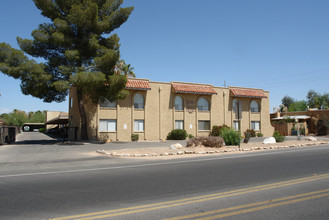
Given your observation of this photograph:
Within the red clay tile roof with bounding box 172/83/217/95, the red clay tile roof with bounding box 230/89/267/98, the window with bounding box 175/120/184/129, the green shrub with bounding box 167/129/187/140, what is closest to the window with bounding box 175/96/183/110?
the red clay tile roof with bounding box 172/83/217/95

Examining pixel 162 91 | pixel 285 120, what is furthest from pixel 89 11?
pixel 285 120

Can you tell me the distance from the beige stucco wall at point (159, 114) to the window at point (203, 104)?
44 cm

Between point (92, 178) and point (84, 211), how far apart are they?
373cm

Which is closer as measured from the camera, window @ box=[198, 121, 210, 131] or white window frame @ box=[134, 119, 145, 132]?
white window frame @ box=[134, 119, 145, 132]

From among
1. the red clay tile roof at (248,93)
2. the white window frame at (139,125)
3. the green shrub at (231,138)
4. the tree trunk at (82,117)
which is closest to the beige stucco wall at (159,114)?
the white window frame at (139,125)

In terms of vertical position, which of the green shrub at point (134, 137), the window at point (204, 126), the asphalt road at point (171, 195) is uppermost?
the window at point (204, 126)

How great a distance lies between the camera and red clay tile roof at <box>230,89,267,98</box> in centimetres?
3894

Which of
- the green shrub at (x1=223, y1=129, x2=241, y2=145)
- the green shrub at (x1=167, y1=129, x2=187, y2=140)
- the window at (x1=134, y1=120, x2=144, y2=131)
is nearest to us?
the green shrub at (x1=223, y1=129, x2=241, y2=145)

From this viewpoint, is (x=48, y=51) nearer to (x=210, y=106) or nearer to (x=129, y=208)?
(x=210, y=106)

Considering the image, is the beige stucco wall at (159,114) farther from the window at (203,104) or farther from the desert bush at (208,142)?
the desert bush at (208,142)

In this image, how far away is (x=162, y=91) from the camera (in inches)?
1363

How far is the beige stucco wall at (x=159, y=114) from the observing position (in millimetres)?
31375

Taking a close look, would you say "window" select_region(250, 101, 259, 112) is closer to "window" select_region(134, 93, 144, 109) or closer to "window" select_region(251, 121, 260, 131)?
"window" select_region(251, 121, 260, 131)

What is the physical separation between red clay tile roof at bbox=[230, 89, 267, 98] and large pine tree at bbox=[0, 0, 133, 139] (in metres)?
17.9
